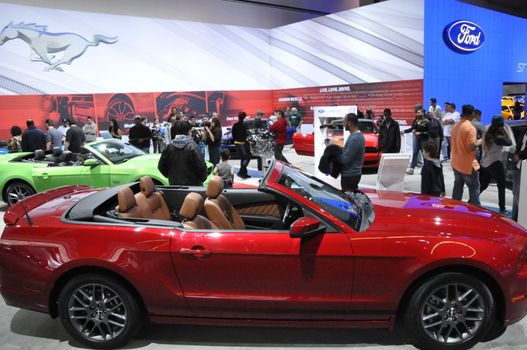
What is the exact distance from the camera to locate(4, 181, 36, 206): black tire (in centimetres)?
822

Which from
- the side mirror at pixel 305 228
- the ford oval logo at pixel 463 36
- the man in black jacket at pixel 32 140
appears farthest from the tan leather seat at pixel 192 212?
the ford oval logo at pixel 463 36

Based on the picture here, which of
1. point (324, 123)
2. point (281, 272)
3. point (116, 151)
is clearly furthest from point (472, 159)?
point (116, 151)

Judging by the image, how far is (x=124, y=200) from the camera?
150 inches

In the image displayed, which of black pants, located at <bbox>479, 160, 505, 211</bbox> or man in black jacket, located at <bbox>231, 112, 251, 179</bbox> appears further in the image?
man in black jacket, located at <bbox>231, 112, 251, 179</bbox>

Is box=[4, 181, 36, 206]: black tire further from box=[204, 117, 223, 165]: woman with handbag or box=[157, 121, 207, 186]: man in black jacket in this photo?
box=[204, 117, 223, 165]: woman with handbag

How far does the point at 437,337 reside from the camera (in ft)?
10.5

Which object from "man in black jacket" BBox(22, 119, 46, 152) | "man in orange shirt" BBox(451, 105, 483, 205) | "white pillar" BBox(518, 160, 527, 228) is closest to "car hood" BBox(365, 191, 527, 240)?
"white pillar" BBox(518, 160, 527, 228)

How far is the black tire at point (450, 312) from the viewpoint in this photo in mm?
3125

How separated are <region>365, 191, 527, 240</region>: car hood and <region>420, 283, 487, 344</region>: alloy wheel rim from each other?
0.40 meters

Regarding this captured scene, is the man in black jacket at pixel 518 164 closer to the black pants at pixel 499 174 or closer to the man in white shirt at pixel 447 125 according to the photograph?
the black pants at pixel 499 174

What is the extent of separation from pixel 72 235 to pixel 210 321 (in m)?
1.22

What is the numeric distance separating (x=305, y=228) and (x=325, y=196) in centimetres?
75

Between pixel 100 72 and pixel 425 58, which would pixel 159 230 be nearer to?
pixel 425 58

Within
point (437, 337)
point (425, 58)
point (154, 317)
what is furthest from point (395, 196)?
point (425, 58)
